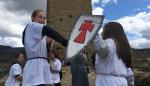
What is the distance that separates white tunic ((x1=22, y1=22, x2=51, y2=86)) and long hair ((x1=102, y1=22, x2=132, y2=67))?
860 mm

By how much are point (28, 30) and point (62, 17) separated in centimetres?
2369

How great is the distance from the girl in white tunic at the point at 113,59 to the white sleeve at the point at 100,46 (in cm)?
5

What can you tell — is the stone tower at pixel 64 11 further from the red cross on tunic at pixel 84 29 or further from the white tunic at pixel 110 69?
the red cross on tunic at pixel 84 29

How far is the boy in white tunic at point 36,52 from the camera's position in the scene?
21.2 feet

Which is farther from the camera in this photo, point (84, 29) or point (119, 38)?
point (119, 38)

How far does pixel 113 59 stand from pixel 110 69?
0.40 ft

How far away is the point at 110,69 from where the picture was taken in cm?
604

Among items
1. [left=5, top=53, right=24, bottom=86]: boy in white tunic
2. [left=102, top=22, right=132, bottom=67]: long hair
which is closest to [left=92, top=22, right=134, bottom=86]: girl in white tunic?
[left=102, top=22, right=132, bottom=67]: long hair

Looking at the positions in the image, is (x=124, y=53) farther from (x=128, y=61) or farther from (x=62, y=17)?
(x=62, y=17)

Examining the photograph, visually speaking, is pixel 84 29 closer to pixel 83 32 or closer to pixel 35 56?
pixel 83 32

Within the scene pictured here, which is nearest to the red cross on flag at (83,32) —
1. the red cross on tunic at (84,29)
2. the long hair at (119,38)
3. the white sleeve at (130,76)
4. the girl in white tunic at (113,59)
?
the red cross on tunic at (84,29)

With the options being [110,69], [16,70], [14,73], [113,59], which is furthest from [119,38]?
[14,73]

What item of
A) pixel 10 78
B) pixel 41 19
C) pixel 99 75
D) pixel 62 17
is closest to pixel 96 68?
pixel 99 75

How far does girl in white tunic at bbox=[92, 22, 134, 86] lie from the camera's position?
6.00 meters
